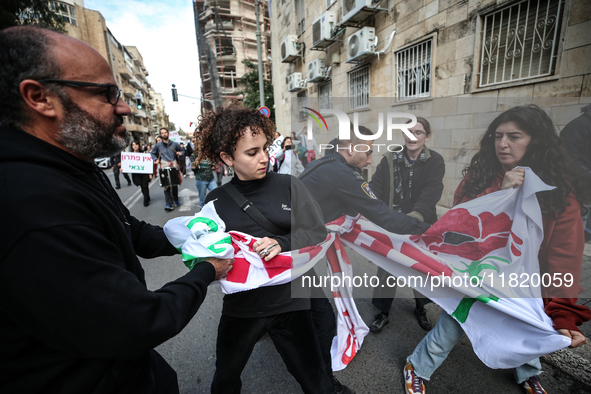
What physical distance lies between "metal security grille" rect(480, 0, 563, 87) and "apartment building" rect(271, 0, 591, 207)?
1 centimetres

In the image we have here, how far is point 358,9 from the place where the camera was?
21.5 feet

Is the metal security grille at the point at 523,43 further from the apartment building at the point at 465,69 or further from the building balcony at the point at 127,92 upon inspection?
the building balcony at the point at 127,92

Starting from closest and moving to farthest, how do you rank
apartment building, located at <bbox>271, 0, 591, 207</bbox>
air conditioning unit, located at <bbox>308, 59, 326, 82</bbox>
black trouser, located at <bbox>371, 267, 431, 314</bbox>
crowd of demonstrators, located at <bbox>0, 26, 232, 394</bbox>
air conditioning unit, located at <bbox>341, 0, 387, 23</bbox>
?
crowd of demonstrators, located at <bbox>0, 26, 232, 394</bbox>, apartment building, located at <bbox>271, 0, 591, 207</bbox>, black trouser, located at <bbox>371, 267, 431, 314</bbox>, air conditioning unit, located at <bbox>341, 0, 387, 23</bbox>, air conditioning unit, located at <bbox>308, 59, 326, 82</bbox>

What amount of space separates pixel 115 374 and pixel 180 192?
9.55 meters

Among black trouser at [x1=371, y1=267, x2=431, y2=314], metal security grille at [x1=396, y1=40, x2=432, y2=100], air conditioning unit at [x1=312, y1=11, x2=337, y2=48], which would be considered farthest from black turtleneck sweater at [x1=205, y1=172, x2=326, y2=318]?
air conditioning unit at [x1=312, y1=11, x2=337, y2=48]

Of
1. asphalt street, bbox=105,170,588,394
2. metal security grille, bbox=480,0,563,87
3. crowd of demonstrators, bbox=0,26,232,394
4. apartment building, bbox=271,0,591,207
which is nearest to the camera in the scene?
crowd of demonstrators, bbox=0,26,232,394

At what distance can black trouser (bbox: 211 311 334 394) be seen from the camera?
5.24ft

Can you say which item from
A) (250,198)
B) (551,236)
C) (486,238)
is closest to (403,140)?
(486,238)

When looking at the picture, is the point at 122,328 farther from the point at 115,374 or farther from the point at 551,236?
the point at 551,236

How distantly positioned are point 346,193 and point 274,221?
639mm

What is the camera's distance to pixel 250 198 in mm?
1684

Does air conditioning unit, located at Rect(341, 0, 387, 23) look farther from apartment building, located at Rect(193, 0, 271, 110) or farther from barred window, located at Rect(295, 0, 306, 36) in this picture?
apartment building, located at Rect(193, 0, 271, 110)

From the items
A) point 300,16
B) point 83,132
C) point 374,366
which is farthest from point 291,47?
point 83,132

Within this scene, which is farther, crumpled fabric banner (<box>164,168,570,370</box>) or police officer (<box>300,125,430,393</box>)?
police officer (<box>300,125,430,393</box>)
